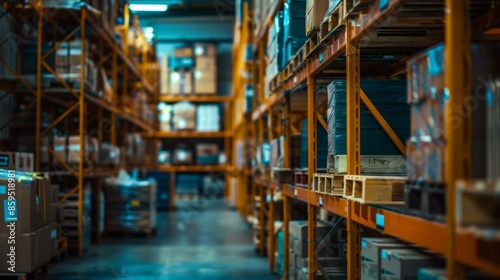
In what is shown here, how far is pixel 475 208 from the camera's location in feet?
8.54

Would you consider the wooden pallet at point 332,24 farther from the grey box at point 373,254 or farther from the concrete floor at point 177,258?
the concrete floor at point 177,258

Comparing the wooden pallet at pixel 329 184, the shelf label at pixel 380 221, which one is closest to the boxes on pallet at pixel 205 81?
the wooden pallet at pixel 329 184

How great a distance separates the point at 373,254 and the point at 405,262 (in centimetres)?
58

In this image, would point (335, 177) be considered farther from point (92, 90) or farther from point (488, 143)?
point (92, 90)

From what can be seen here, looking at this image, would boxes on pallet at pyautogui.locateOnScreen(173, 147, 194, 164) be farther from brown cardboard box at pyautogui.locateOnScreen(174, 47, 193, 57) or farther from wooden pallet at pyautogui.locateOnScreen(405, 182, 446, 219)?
wooden pallet at pyautogui.locateOnScreen(405, 182, 446, 219)

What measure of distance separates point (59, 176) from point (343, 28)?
7070mm

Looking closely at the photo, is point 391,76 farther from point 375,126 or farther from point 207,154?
point 207,154

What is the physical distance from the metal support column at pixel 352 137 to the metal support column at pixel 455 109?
5.99ft

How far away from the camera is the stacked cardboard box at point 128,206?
1283cm

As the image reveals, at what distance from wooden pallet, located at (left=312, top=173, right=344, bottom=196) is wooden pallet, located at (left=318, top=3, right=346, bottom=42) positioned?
1.13 meters

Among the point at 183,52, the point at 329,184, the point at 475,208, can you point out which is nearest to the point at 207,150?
the point at 183,52

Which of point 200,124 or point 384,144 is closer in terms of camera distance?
point 384,144

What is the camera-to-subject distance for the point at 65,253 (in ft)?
32.8

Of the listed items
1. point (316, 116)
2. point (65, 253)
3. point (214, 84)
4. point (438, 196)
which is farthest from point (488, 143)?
point (214, 84)
